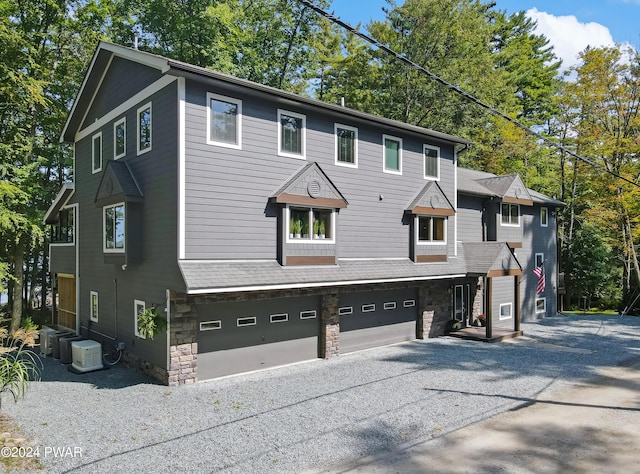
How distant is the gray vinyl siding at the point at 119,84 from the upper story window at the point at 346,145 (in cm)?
544

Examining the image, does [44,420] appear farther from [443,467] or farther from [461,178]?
[461,178]

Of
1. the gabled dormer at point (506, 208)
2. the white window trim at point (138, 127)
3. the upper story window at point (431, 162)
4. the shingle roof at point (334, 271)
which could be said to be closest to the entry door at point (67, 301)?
the white window trim at point (138, 127)

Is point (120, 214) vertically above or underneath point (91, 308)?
above

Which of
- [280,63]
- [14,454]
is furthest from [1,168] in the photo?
[280,63]

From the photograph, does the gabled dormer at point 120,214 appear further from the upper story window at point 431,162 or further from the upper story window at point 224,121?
the upper story window at point 431,162

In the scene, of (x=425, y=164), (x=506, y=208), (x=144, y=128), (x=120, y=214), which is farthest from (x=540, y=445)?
(x=506, y=208)

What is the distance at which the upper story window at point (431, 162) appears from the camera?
16156mm

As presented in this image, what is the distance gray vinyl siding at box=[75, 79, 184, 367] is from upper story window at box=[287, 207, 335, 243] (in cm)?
323

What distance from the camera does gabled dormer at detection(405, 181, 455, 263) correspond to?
50.8 ft

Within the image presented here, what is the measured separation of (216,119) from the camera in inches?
430

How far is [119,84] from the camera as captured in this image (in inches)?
531

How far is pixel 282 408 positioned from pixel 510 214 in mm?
16226

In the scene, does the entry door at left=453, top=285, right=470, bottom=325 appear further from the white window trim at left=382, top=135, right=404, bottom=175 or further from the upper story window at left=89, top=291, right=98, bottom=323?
the upper story window at left=89, top=291, right=98, bottom=323

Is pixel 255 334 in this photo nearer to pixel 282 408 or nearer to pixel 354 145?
pixel 282 408
